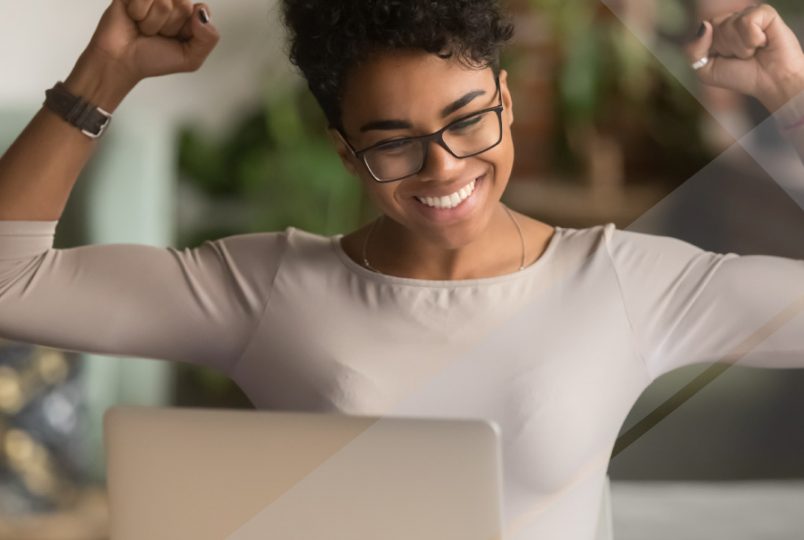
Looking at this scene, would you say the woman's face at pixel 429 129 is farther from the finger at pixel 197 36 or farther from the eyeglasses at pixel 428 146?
the finger at pixel 197 36

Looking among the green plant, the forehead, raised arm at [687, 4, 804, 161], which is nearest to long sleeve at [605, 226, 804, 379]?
raised arm at [687, 4, 804, 161]

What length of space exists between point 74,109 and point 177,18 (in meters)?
0.14

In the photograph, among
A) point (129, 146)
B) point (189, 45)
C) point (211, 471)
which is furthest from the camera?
point (129, 146)

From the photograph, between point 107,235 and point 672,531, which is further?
point 107,235

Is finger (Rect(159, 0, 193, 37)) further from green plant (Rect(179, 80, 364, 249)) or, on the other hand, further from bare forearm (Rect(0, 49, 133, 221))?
green plant (Rect(179, 80, 364, 249))

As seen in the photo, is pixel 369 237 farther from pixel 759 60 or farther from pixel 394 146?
pixel 759 60

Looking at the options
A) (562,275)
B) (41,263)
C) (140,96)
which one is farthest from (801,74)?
(140,96)

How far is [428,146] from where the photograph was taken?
3.55ft

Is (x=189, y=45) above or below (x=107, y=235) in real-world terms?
above

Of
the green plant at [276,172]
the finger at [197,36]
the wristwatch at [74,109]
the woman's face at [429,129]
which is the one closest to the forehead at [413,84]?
the woman's face at [429,129]

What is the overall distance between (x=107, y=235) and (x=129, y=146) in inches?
9.0

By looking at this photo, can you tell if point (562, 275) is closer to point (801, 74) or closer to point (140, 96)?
point (801, 74)

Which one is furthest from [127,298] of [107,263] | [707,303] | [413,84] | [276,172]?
[276,172]

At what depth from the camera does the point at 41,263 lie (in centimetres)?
117
